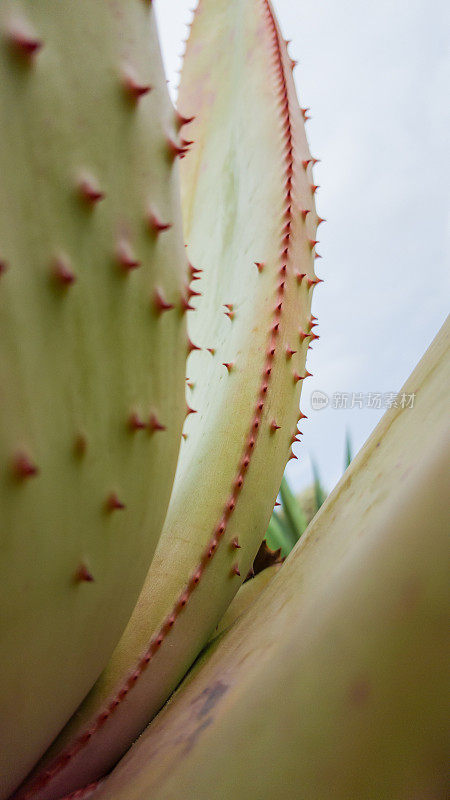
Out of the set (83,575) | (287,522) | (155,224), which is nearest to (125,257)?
(155,224)

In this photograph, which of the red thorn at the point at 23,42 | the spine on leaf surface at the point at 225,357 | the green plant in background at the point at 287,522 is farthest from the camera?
the green plant in background at the point at 287,522

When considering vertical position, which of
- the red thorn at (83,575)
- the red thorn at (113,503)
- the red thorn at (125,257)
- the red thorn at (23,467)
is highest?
the red thorn at (125,257)

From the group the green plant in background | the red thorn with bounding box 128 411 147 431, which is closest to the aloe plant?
the red thorn with bounding box 128 411 147 431

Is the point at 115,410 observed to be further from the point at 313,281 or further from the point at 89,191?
the point at 313,281

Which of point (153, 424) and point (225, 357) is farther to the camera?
point (225, 357)

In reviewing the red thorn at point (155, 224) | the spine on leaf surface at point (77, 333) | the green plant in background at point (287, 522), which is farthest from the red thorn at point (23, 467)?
the green plant in background at point (287, 522)

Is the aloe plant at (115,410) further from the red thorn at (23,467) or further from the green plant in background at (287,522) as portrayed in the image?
the green plant in background at (287,522)

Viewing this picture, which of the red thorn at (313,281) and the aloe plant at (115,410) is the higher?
the red thorn at (313,281)

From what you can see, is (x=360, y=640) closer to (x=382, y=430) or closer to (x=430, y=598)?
(x=430, y=598)
